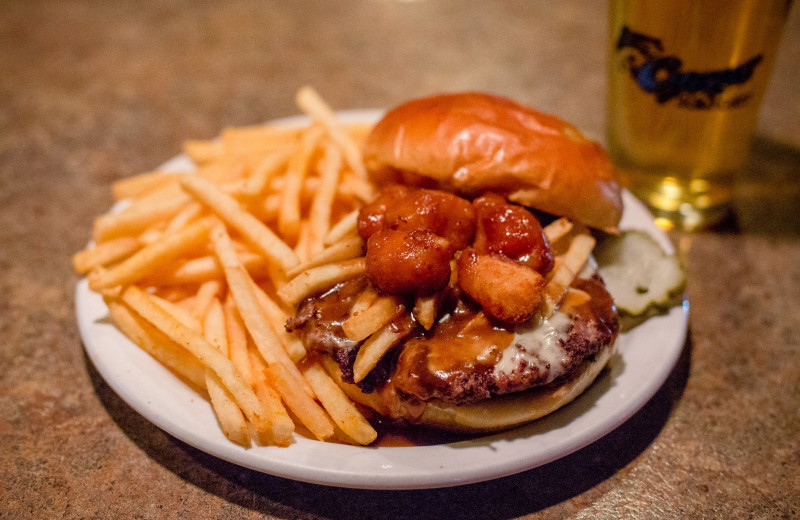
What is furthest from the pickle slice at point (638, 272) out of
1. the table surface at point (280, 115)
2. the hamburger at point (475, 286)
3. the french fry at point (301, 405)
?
the french fry at point (301, 405)

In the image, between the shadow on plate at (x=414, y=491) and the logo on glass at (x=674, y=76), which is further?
the logo on glass at (x=674, y=76)

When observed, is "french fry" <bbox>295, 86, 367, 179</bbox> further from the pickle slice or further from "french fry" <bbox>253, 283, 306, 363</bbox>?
the pickle slice

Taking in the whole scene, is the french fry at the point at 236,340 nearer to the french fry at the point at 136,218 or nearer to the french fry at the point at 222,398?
the french fry at the point at 222,398

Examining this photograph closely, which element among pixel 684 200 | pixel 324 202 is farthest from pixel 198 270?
pixel 684 200

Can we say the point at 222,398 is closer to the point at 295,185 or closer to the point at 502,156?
the point at 295,185

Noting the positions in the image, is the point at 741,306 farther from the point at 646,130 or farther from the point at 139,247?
the point at 139,247

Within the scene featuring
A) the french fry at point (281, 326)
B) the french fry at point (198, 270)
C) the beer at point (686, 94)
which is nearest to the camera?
the french fry at point (281, 326)

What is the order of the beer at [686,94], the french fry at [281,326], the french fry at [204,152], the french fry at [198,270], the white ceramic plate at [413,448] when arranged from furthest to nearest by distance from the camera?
the french fry at [204,152] < the beer at [686,94] < the french fry at [198,270] < the french fry at [281,326] < the white ceramic plate at [413,448]

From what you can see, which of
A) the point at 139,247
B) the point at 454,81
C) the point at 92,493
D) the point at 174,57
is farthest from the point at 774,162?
the point at 174,57
